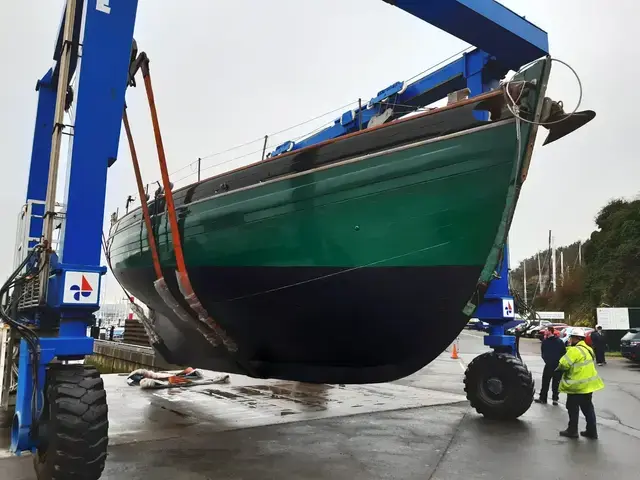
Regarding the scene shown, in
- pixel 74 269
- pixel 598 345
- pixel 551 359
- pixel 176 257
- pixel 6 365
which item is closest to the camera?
pixel 74 269

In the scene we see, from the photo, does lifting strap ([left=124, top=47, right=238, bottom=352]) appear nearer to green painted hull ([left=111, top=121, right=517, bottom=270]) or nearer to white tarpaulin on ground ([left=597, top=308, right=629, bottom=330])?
green painted hull ([left=111, top=121, right=517, bottom=270])

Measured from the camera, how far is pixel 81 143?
367 centimetres

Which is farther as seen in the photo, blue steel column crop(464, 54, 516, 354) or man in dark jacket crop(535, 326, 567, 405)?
man in dark jacket crop(535, 326, 567, 405)

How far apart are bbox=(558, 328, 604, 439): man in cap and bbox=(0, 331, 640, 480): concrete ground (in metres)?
0.19

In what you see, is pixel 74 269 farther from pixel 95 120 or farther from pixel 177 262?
pixel 177 262

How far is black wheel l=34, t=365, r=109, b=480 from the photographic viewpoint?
320cm

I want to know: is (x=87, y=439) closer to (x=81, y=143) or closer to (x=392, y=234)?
(x=81, y=143)

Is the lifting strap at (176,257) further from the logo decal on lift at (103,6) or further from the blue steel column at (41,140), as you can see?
the blue steel column at (41,140)

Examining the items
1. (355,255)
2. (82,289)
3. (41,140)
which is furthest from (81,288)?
(41,140)

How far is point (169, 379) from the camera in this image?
8719 millimetres

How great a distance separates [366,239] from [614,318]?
1756 centimetres

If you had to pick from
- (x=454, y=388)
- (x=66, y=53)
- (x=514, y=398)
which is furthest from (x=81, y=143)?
(x=454, y=388)

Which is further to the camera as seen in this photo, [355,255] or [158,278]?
[158,278]

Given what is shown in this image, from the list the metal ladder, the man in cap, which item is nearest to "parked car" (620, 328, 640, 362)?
the man in cap
